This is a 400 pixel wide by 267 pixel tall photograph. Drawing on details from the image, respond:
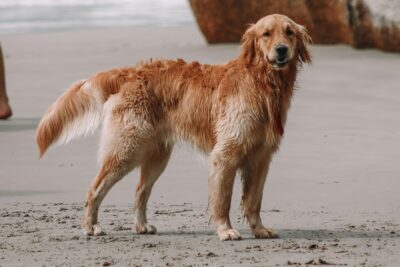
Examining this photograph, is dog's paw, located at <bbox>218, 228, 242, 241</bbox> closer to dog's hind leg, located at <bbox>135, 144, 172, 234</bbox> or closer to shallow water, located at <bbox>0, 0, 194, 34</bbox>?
dog's hind leg, located at <bbox>135, 144, 172, 234</bbox>

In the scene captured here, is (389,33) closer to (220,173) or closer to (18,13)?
(220,173)

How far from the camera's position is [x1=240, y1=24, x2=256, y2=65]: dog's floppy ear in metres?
7.70

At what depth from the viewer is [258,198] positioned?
783cm

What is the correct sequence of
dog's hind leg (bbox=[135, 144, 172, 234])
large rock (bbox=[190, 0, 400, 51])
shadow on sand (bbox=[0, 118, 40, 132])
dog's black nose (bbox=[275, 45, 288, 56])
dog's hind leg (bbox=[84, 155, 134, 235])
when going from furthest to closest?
large rock (bbox=[190, 0, 400, 51]) → shadow on sand (bbox=[0, 118, 40, 132]) → dog's hind leg (bbox=[135, 144, 172, 234]) → dog's hind leg (bbox=[84, 155, 134, 235]) → dog's black nose (bbox=[275, 45, 288, 56])

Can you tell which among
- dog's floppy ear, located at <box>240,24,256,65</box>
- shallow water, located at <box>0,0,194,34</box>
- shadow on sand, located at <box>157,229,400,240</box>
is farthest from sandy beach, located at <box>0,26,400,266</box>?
shallow water, located at <box>0,0,194,34</box>

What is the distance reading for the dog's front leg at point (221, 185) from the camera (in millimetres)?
7676

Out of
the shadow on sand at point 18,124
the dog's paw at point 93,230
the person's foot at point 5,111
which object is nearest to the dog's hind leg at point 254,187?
the dog's paw at point 93,230

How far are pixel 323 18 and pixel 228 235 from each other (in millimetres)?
9880

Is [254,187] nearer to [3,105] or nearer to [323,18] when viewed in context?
[3,105]

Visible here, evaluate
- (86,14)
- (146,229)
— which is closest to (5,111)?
(146,229)

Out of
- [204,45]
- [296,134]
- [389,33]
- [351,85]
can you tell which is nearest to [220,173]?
[296,134]

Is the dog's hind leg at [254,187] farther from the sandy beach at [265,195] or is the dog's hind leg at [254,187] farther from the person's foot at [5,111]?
the person's foot at [5,111]

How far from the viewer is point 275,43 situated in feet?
24.8

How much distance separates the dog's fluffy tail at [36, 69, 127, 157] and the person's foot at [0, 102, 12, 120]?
15.2 ft
